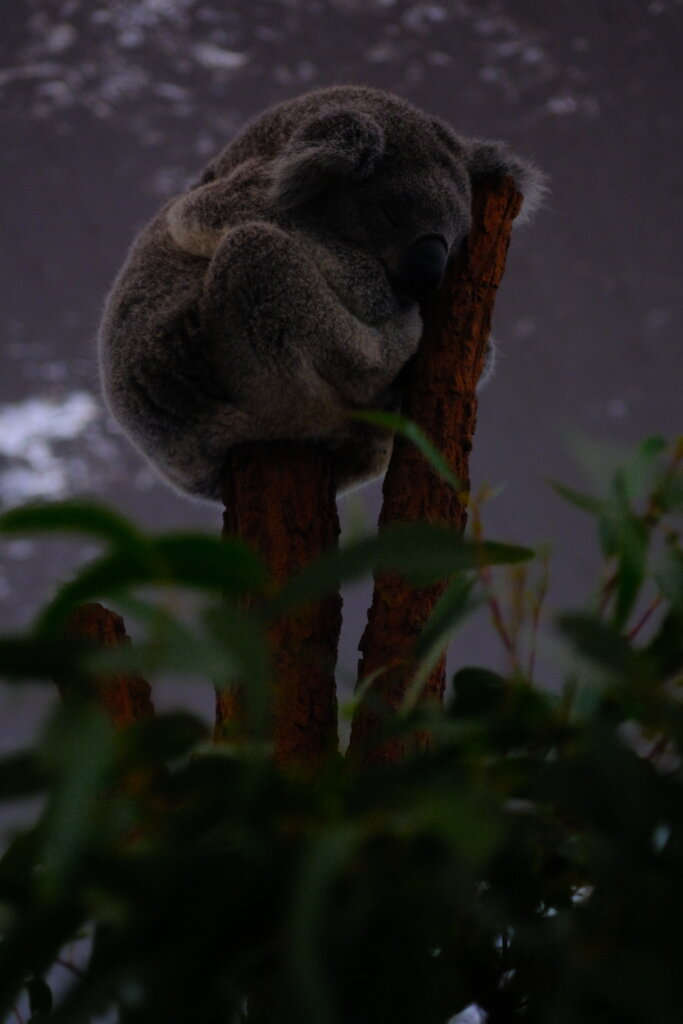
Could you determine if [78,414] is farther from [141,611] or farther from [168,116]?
[141,611]

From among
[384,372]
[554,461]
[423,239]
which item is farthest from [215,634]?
[554,461]

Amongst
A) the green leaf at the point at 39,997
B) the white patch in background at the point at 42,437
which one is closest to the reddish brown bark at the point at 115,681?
the green leaf at the point at 39,997

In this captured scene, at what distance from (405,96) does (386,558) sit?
5.53 metres

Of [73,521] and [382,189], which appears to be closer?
[73,521]

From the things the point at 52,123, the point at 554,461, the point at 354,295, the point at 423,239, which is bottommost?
the point at 554,461

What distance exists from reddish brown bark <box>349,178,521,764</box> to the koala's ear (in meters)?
0.26

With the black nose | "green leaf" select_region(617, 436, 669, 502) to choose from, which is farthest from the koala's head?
"green leaf" select_region(617, 436, 669, 502)

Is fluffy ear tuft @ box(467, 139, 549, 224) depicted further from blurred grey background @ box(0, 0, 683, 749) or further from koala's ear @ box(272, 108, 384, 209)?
blurred grey background @ box(0, 0, 683, 749)

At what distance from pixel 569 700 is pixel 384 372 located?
1.32m

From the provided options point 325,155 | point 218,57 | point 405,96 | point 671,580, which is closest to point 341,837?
point 671,580

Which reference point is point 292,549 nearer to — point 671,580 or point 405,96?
point 671,580

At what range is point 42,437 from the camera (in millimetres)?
6953

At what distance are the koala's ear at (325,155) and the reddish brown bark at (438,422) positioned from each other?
259 mm

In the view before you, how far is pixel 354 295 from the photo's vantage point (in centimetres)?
185
